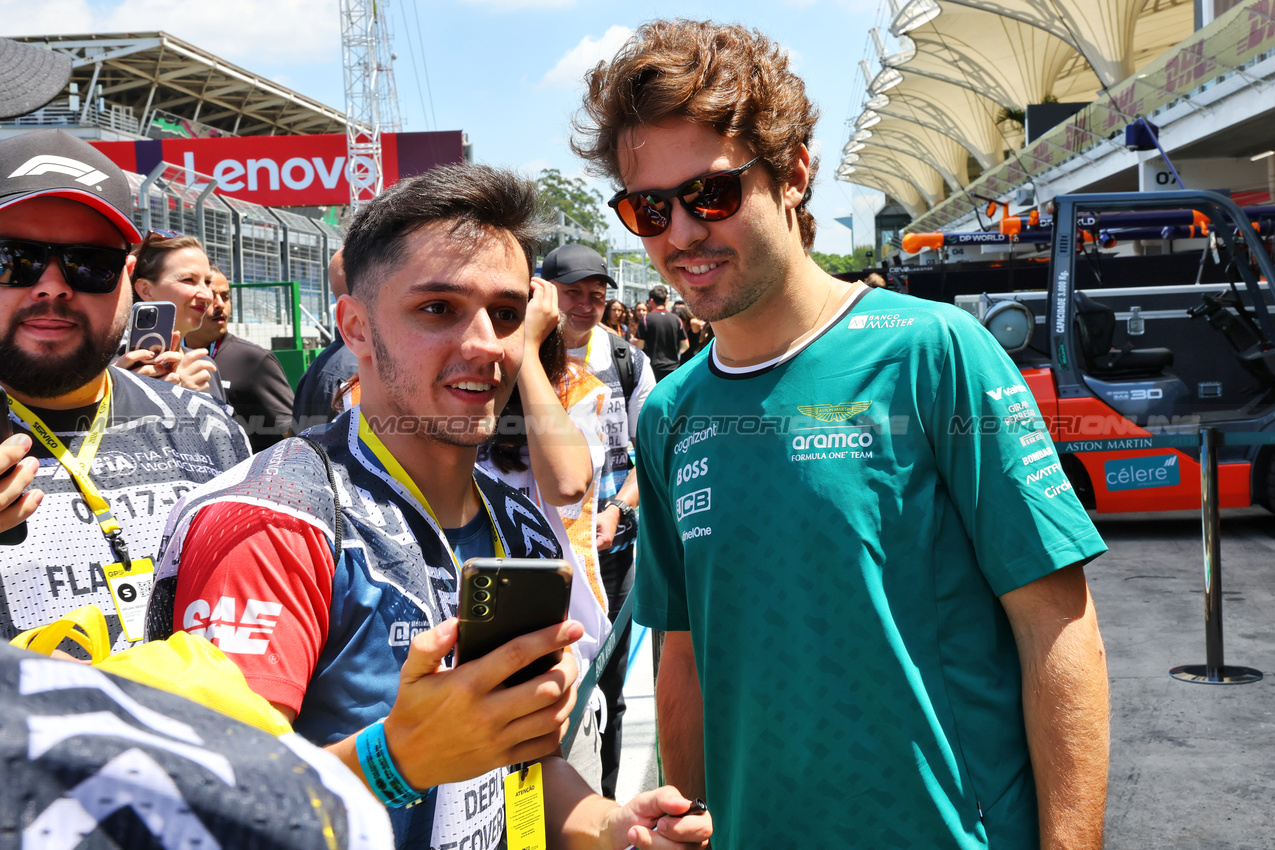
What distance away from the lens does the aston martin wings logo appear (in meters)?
1.81

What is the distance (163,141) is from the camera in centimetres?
3550

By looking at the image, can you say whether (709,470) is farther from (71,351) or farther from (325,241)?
(325,241)

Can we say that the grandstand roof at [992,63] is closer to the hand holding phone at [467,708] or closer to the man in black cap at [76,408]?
the man in black cap at [76,408]

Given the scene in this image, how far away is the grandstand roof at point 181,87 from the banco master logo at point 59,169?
153ft

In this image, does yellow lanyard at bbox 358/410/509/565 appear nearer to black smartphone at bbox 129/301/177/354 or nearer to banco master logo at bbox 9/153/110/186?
banco master logo at bbox 9/153/110/186

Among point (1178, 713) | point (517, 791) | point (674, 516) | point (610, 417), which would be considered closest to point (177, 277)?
point (610, 417)

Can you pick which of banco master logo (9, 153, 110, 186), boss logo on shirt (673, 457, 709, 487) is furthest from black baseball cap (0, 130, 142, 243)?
boss logo on shirt (673, 457, 709, 487)

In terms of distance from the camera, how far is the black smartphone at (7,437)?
67.9 inches

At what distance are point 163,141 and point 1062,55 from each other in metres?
36.9

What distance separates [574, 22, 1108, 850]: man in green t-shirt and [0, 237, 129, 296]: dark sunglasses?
3.89 ft

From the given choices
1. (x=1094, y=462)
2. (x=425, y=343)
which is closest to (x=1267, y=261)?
(x=1094, y=462)

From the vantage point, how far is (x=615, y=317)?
1424 centimetres

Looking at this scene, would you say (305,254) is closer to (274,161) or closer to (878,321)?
(878,321)

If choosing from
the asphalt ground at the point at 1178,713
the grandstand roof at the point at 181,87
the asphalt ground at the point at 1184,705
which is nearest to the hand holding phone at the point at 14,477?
the asphalt ground at the point at 1178,713
